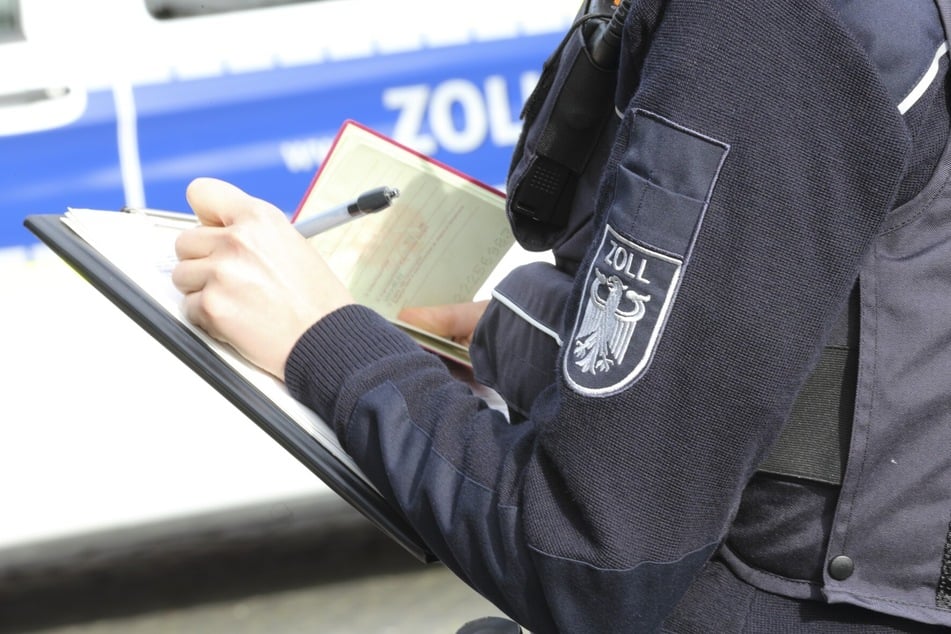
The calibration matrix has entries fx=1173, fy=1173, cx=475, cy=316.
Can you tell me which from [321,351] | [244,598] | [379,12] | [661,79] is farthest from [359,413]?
[244,598]

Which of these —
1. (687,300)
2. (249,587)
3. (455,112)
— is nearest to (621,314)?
(687,300)

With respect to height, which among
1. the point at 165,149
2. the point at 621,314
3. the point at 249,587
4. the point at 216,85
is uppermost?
the point at 621,314

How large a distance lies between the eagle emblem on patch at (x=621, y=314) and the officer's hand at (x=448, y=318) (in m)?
0.37

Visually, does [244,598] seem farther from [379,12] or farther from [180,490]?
[379,12]

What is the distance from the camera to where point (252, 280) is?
2.97 feet

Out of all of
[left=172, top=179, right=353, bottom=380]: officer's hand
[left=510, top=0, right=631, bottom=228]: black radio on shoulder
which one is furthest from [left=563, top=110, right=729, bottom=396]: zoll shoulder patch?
[left=172, top=179, right=353, bottom=380]: officer's hand

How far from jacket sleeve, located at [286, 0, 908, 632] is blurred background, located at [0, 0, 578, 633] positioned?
1474mm

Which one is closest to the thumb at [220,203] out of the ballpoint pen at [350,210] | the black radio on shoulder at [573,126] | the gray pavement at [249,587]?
the ballpoint pen at [350,210]

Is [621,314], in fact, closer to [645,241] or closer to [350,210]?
[645,241]

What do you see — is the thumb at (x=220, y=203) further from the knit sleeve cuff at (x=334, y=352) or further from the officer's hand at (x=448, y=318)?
the officer's hand at (x=448, y=318)

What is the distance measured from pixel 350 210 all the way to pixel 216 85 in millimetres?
1263

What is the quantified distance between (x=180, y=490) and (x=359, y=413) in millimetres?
1578

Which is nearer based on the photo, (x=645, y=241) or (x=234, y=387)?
(x=645, y=241)

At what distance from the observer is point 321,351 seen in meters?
0.89
